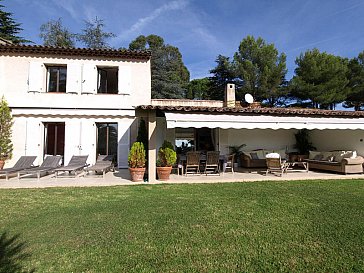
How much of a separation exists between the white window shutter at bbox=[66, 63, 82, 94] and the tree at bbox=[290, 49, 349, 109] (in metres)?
36.8

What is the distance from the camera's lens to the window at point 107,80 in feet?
64.6

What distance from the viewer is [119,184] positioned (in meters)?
12.2

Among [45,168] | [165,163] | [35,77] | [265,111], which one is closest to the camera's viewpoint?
[165,163]

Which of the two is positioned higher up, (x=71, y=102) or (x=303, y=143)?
(x=71, y=102)

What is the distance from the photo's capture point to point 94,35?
41.1 meters

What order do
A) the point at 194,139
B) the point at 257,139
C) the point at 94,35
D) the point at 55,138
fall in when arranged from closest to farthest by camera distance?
the point at 55,138, the point at 194,139, the point at 257,139, the point at 94,35

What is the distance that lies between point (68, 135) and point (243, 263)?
17470 mm

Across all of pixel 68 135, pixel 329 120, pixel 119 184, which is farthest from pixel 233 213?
pixel 68 135

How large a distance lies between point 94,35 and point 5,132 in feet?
99.2

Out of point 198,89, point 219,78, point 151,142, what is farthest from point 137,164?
point 198,89

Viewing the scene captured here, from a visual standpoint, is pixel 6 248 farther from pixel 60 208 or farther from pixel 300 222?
pixel 300 222

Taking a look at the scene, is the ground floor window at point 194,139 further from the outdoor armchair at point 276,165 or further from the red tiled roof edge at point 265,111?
the red tiled roof edge at point 265,111

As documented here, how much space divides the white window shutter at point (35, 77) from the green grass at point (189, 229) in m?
10.9

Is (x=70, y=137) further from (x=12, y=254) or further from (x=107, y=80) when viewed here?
(x=12, y=254)
